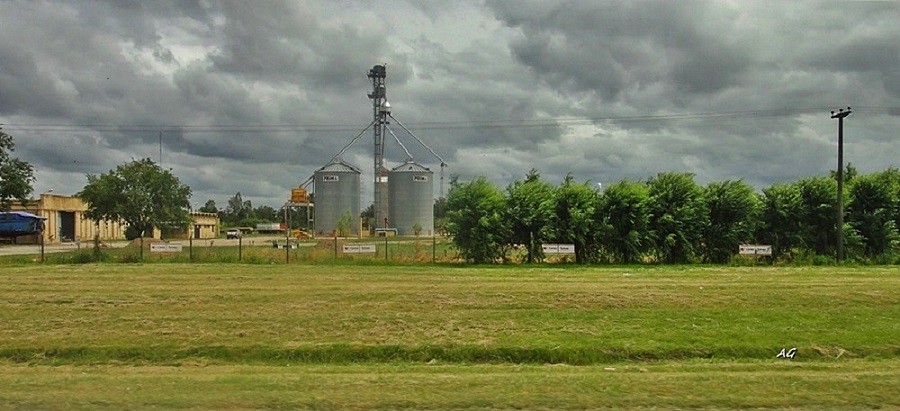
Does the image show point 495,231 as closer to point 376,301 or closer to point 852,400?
point 376,301

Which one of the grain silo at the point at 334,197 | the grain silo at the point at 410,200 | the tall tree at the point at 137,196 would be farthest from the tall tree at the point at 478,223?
the grain silo at the point at 410,200


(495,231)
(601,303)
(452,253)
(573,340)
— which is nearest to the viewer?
(573,340)

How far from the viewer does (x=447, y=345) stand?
12312 millimetres

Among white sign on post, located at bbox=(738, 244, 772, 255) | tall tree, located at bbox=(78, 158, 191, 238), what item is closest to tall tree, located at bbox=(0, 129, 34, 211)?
tall tree, located at bbox=(78, 158, 191, 238)

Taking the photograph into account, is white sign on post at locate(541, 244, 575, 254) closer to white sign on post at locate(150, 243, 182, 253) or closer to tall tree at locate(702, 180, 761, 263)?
tall tree at locate(702, 180, 761, 263)

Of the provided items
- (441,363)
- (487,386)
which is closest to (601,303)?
(441,363)

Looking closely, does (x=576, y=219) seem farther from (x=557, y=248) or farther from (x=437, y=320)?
(x=437, y=320)

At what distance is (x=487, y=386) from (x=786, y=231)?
3554 centimetres

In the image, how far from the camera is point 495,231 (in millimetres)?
36094

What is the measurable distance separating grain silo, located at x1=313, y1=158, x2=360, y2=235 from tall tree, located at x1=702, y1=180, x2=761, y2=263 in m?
74.4

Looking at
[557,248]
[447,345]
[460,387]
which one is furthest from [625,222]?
[460,387]

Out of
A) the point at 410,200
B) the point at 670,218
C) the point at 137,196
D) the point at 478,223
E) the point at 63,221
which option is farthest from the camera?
the point at 410,200

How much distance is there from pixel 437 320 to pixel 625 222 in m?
24.7

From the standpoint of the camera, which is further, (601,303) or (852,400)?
(601,303)
